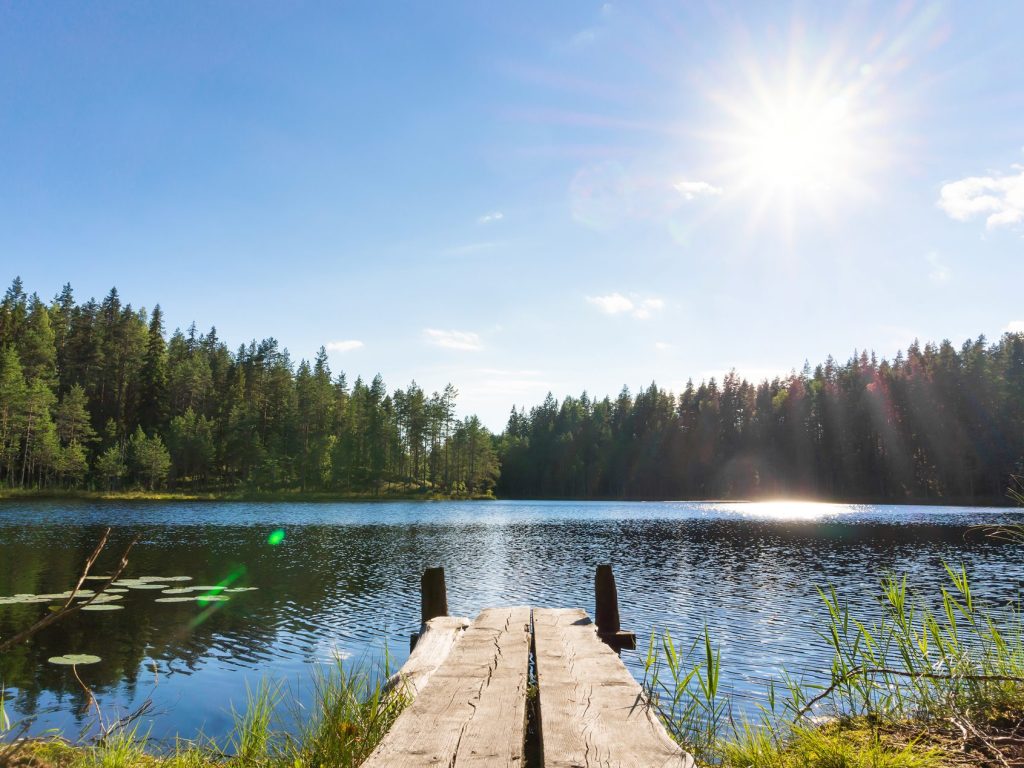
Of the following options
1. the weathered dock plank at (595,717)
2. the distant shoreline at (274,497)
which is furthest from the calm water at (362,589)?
the distant shoreline at (274,497)

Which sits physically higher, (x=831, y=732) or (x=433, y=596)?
(x=433, y=596)

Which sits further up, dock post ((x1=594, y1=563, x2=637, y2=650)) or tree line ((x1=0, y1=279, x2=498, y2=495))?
tree line ((x1=0, y1=279, x2=498, y2=495))

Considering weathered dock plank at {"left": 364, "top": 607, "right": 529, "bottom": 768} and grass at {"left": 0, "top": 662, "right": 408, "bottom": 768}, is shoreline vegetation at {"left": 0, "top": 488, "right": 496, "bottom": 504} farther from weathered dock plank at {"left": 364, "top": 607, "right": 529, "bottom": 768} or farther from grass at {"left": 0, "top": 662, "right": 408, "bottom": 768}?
weathered dock plank at {"left": 364, "top": 607, "right": 529, "bottom": 768}

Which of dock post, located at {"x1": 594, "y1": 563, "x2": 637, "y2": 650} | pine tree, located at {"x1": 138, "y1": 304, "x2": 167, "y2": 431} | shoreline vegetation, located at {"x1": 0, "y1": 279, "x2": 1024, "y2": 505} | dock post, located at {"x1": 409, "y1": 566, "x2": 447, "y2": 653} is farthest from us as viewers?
pine tree, located at {"x1": 138, "y1": 304, "x2": 167, "y2": 431}

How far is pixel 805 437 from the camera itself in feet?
388

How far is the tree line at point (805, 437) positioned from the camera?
310 feet

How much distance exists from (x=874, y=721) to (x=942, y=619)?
559 inches

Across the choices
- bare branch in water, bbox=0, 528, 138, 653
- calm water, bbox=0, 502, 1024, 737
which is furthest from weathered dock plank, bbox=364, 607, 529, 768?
calm water, bbox=0, 502, 1024, 737

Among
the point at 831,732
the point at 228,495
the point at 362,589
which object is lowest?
the point at 362,589

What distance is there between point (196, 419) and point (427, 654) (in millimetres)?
104121

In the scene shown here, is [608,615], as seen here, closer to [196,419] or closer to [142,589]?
[142,589]

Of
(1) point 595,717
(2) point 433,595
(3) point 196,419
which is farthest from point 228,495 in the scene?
(1) point 595,717

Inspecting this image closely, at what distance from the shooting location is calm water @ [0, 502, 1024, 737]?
37.8 feet

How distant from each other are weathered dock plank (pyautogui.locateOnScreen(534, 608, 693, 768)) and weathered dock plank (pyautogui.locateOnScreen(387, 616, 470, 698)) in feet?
3.52
